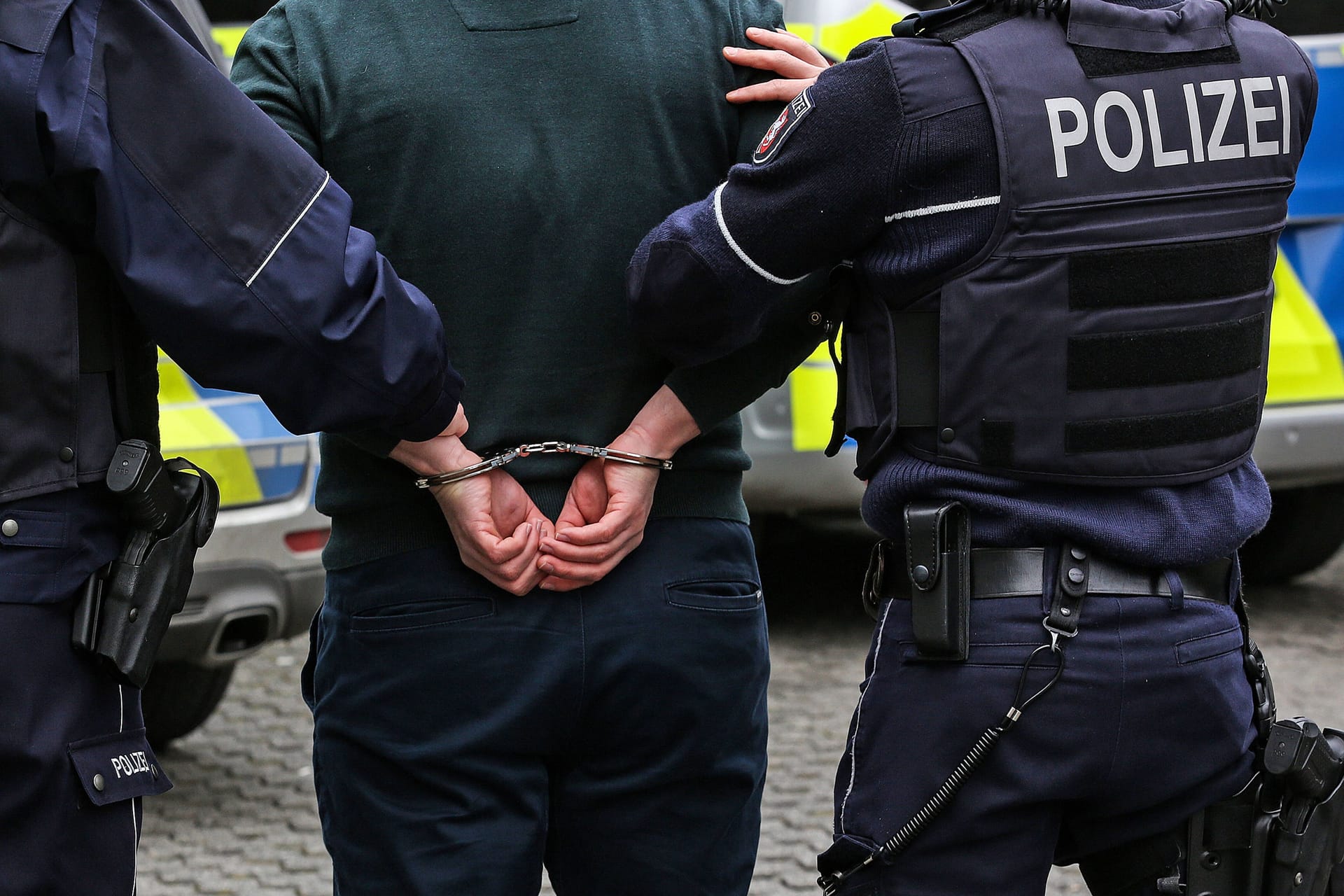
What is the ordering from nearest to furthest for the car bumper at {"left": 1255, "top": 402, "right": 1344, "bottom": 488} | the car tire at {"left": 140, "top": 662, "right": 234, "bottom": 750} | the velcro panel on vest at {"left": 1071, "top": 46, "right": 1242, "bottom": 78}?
the velcro panel on vest at {"left": 1071, "top": 46, "right": 1242, "bottom": 78}, the car tire at {"left": 140, "top": 662, "right": 234, "bottom": 750}, the car bumper at {"left": 1255, "top": 402, "right": 1344, "bottom": 488}

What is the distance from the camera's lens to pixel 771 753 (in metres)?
4.91

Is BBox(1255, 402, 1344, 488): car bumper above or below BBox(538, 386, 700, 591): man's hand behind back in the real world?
A: below

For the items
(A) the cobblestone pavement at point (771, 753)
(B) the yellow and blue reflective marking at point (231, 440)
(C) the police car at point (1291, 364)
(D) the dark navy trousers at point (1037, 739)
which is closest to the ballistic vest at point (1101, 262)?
(D) the dark navy trousers at point (1037, 739)

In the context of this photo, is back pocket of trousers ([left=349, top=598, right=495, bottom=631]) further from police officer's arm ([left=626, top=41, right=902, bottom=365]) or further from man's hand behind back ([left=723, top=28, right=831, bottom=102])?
man's hand behind back ([left=723, top=28, right=831, bottom=102])

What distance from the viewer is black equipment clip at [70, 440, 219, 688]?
2068mm

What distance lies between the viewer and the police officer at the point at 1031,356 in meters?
2.15

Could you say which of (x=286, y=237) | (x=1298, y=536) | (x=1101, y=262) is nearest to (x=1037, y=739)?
(x=1101, y=262)

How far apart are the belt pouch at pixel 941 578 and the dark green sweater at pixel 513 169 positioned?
33 centimetres

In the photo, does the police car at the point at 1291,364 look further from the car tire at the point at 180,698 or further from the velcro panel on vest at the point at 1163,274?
the velcro panel on vest at the point at 1163,274

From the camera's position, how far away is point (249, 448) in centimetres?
417

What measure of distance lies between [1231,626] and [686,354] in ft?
2.77

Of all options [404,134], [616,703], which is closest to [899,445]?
[616,703]

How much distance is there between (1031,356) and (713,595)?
55 cm

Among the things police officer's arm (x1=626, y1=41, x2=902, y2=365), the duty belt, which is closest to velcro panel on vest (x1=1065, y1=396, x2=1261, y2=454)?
the duty belt
